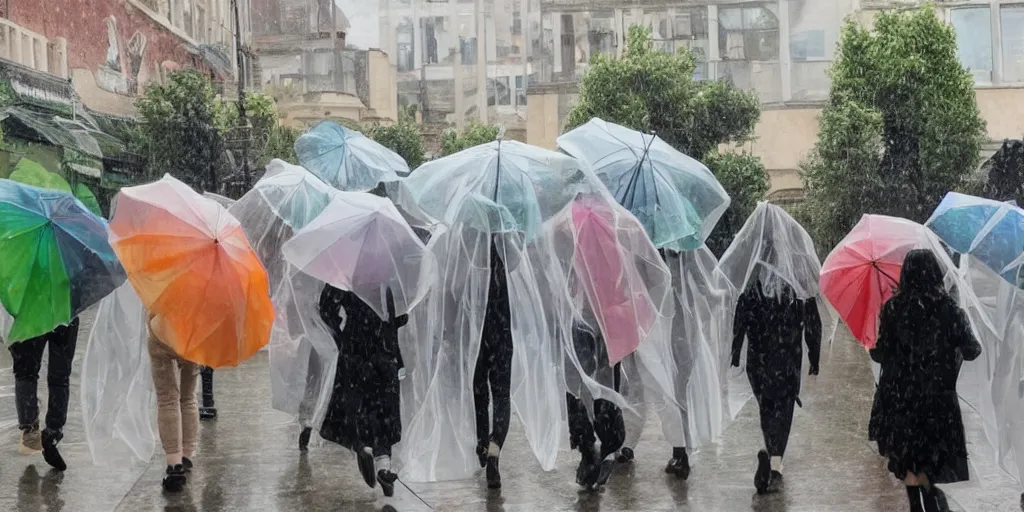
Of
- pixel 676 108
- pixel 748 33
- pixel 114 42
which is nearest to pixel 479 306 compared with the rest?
pixel 676 108

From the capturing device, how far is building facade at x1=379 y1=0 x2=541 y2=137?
4434cm

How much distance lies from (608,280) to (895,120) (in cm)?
2078

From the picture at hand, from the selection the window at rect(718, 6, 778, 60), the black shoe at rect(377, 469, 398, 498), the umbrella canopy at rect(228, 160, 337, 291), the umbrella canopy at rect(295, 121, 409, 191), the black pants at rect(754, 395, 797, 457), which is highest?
the window at rect(718, 6, 778, 60)

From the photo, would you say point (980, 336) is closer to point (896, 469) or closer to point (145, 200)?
point (896, 469)

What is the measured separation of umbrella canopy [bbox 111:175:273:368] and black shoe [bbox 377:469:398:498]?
930 millimetres

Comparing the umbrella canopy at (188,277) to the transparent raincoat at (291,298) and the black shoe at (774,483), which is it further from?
the black shoe at (774,483)

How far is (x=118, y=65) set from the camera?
28828 mm

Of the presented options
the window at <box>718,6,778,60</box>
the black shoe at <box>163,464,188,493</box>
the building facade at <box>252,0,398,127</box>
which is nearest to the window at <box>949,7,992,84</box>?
the window at <box>718,6,778,60</box>

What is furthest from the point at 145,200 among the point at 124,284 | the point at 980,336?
the point at 980,336

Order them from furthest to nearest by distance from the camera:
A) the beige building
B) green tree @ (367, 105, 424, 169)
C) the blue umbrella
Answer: green tree @ (367, 105, 424, 169), the beige building, the blue umbrella

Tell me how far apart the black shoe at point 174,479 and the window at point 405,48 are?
128 ft

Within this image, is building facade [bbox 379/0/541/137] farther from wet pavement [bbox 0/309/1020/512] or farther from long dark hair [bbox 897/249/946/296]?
long dark hair [bbox 897/249/946/296]

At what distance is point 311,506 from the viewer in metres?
6.84

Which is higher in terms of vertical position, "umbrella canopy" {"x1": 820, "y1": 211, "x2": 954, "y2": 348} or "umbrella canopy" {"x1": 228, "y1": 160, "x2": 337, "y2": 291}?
"umbrella canopy" {"x1": 228, "y1": 160, "x2": 337, "y2": 291}
